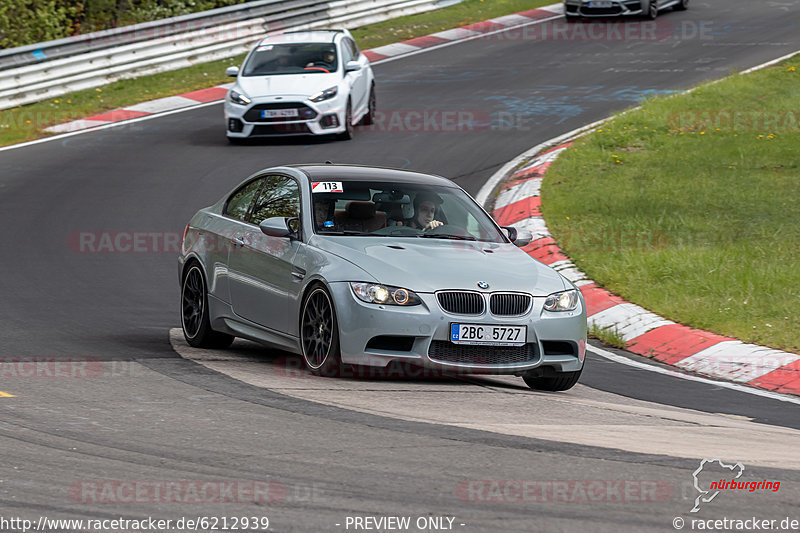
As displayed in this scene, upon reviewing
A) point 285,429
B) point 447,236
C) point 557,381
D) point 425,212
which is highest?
point 425,212

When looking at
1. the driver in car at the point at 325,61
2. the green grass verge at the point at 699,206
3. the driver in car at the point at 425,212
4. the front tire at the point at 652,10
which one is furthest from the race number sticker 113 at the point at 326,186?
the front tire at the point at 652,10

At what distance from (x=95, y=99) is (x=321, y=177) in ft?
51.1

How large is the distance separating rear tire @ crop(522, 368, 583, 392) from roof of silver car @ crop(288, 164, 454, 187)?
1.84m

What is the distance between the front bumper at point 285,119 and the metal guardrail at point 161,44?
514 centimetres

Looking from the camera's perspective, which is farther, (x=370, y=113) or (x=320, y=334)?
(x=370, y=113)

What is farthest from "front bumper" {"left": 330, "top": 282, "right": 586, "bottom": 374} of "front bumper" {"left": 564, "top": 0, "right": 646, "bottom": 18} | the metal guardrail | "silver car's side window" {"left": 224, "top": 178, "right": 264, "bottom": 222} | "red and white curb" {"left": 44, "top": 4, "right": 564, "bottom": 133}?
"front bumper" {"left": 564, "top": 0, "right": 646, "bottom": 18}

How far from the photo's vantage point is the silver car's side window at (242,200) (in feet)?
33.0

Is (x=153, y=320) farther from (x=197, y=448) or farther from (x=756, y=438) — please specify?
(x=756, y=438)

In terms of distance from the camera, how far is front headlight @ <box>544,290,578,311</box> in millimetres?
8500

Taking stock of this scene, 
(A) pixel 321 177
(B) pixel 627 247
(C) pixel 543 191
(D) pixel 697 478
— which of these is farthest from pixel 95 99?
(D) pixel 697 478

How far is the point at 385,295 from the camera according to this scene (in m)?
8.20

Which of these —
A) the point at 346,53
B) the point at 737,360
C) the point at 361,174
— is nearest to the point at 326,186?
the point at 361,174

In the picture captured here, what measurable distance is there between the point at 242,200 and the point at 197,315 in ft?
3.21

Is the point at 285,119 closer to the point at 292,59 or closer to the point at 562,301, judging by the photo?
the point at 292,59
